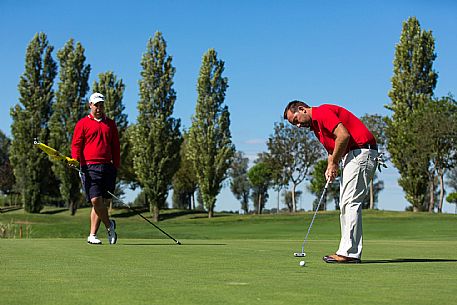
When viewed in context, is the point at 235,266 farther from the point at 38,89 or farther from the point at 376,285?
the point at 38,89

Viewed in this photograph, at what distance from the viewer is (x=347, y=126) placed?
7891mm

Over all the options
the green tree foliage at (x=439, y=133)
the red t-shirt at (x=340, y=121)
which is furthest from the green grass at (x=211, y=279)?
the green tree foliage at (x=439, y=133)

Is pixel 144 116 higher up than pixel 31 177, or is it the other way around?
pixel 144 116

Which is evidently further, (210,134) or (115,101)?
(115,101)

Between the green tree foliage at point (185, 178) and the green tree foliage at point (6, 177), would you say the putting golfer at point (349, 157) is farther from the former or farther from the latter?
the green tree foliage at point (6, 177)

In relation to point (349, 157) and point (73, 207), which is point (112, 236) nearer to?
point (349, 157)

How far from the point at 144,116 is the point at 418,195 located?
77.7 ft

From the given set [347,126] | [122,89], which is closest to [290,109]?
[347,126]

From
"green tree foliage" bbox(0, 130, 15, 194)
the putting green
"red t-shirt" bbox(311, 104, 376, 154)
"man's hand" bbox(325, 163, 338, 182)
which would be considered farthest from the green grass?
"green tree foliage" bbox(0, 130, 15, 194)

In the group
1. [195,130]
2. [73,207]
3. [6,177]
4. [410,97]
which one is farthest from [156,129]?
[6,177]

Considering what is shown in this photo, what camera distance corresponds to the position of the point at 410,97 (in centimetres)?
5722

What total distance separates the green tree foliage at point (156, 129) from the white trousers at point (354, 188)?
49454 millimetres

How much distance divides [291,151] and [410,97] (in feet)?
45.7

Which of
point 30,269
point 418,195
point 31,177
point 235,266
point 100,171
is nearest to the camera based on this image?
point 30,269
